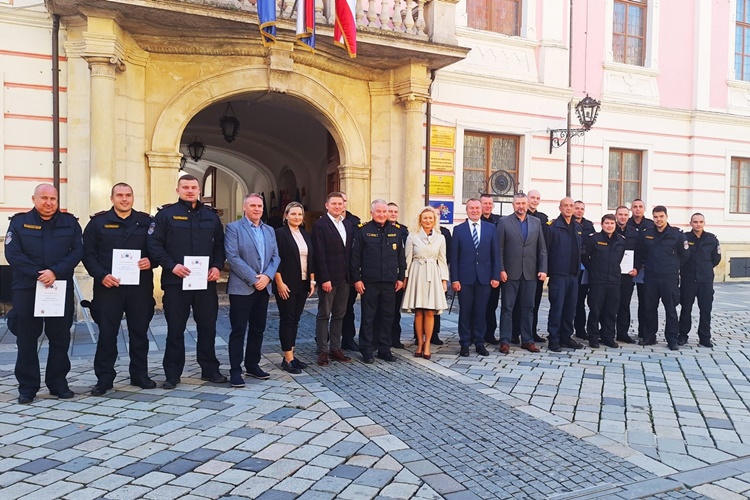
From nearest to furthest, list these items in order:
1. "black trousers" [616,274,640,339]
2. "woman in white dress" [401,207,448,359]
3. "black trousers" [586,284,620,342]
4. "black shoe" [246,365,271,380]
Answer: "black shoe" [246,365,271,380] → "woman in white dress" [401,207,448,359] → "black trousers" [586,284,620,342] → "black trousers" [616,274,640,339]

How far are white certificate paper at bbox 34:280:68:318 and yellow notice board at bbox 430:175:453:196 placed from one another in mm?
8183

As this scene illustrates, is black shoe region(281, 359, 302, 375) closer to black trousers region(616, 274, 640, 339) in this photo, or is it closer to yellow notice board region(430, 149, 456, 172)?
black trousers region(616, 274, 640, 339)

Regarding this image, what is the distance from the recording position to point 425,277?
23.5 feet

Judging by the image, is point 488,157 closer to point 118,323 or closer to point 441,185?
point 441,185

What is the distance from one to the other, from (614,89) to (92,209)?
11336 millimetres

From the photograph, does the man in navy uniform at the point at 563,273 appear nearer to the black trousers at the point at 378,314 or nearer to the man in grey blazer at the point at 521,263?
the man in grey blazer at the point at 521,263

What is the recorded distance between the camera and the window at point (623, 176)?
48.9ft

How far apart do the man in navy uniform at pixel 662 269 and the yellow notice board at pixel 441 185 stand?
4.67 meters

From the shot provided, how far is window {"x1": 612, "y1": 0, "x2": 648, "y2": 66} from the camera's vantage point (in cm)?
1482

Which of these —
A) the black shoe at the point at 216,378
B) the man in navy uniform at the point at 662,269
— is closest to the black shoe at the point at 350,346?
the black shoe at the point at 216,378

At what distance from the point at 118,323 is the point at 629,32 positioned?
13.7m

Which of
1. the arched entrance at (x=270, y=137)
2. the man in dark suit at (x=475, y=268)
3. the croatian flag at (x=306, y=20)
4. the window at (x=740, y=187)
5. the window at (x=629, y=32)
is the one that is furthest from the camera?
the window at (x=740, y=187)

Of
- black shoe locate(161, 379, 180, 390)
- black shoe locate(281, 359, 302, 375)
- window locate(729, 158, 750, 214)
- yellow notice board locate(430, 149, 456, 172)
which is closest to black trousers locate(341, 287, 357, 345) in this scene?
black shoe locate(281, 359, 302, 375)

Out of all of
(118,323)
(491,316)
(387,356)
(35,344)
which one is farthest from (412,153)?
(35,344)
